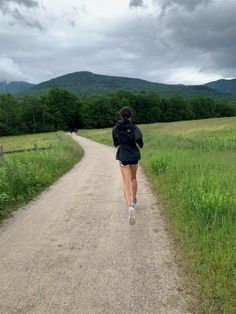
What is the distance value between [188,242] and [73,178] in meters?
8.92

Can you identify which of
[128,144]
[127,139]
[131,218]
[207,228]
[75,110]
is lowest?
[75,110]

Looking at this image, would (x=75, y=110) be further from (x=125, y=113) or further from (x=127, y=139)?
(x=125, y=113)

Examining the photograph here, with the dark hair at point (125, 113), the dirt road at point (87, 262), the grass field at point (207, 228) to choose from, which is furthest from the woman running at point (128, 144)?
the grass field at point (207, 228)

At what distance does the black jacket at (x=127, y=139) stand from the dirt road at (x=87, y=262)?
1264 millimetres

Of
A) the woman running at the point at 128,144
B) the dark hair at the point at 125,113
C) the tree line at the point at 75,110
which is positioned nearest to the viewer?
the dark hair at the point at 125,113

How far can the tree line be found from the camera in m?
98.6

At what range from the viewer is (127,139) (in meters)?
7.69

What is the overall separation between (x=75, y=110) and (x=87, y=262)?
104 meters

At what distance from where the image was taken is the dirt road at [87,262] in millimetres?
4090

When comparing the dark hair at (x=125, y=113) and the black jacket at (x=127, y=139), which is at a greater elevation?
the dark hair at (x=125, y=113)

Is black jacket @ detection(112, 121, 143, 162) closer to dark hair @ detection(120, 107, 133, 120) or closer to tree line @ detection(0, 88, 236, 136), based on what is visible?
dark hair @ detection(120, 107, 133, 120)

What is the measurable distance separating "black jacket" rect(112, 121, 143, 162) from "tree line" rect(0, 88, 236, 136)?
91.0 m

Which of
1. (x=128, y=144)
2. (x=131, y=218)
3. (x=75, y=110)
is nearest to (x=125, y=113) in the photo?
(x=128, y=144)

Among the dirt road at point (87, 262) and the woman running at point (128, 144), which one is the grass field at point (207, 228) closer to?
the dirt road at point (87, 262)
